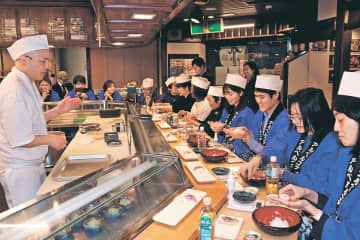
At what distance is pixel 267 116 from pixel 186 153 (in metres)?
1.09

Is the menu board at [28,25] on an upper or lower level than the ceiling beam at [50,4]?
lower

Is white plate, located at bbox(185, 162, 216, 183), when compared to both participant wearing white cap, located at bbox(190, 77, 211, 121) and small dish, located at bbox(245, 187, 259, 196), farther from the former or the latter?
participant wearing white cap, located at bbox(190, 77, 211, 121)

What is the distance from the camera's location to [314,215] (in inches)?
60.9

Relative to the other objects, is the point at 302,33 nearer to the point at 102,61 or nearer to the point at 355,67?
the point at 355,67

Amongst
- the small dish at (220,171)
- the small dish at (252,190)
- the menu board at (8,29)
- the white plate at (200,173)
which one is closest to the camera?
the small dish at (252,190)

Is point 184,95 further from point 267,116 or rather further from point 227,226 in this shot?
point 227,226

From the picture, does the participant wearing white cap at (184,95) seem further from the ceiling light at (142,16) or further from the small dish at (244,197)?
the small dish at (244,197)

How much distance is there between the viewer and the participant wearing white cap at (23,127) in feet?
7.97

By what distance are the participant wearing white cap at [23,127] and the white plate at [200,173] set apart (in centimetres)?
115

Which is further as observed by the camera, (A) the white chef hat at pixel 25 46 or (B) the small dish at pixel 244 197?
(A) the white chef hat at pixel 25 46

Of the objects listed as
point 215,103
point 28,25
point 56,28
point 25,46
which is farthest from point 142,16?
point 28,25

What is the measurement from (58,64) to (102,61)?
1.65m

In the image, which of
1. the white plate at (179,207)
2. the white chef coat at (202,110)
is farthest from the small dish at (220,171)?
the white chef coat at (202,110)

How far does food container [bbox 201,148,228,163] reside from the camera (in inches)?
99.0
